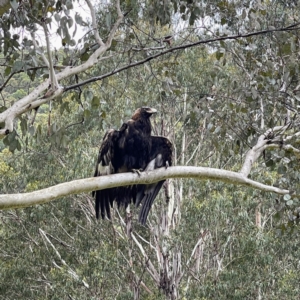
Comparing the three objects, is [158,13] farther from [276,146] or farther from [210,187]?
[210,187]

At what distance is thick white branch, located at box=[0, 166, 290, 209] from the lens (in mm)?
2562

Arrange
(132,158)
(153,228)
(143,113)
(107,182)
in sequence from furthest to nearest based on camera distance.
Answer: (153,228) < (143,113) < (132,158) < (107,182)

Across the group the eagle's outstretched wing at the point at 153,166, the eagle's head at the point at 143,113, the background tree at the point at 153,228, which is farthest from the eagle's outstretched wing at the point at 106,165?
the background tree at the point at 153,228

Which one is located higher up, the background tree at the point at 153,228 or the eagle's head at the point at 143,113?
the eagle's head at the point at 143,113

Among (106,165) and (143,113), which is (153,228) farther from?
(106,165)

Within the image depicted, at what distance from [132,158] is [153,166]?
0.24 metres

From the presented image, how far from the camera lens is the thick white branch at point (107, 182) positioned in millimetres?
2562

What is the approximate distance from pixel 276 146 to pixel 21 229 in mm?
6898

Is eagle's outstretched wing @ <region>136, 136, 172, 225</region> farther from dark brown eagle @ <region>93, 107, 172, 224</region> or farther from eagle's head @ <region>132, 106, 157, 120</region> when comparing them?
eagle's head @ <region>132, 106, 157, 120</region>

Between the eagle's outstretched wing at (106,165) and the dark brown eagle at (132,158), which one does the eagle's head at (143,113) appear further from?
the eagle's outstretched wing at (106,165)

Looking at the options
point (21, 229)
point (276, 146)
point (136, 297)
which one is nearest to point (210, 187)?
point (136, 297)

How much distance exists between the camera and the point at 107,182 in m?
2.84

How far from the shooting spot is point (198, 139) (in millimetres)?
10570

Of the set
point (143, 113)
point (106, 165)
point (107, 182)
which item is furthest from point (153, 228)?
point (107, 182)
